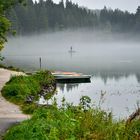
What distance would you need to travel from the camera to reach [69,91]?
36.6 metres

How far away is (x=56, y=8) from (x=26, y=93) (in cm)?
16247

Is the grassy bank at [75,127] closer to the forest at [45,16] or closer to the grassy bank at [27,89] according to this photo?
the grassy bank at [27,89]

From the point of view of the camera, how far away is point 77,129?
34.1ft

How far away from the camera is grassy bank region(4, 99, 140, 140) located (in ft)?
30.9

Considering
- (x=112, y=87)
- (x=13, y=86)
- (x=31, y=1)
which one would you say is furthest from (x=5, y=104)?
(x=31, y=1)

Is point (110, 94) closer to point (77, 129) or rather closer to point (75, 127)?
point (75, 127)

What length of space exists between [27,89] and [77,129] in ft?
54.7

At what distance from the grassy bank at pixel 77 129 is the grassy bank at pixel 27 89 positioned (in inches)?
250

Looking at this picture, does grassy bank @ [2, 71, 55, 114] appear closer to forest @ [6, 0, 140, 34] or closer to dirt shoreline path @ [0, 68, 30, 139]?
dirt shoreline path @ [0, 68, 30, 139]

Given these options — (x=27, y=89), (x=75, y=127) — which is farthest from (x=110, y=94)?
(x=75, y=127)

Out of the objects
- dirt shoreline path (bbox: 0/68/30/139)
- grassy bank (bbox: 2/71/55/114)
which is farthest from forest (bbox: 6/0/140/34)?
dirt shoreline path (bbox: 0/68/30/139)

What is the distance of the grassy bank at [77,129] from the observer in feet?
30.9

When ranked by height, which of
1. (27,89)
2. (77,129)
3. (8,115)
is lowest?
(27,89)

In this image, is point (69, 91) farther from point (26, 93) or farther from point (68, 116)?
point (68, 116)
